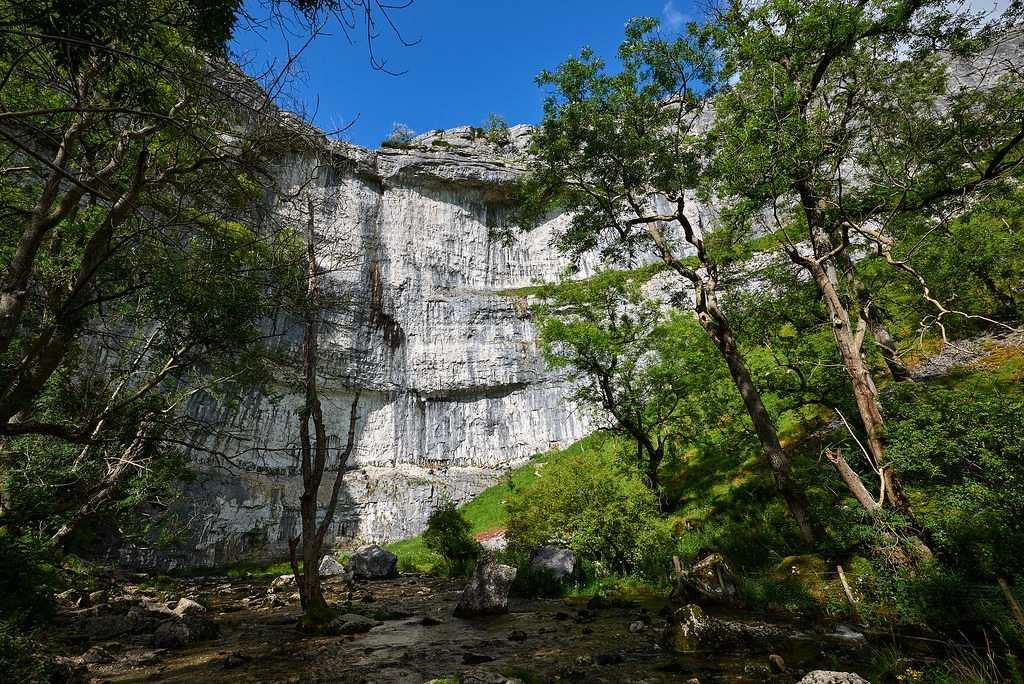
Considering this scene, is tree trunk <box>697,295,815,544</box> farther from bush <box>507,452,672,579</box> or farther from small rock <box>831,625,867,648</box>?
bush <box>507,452,672,579</box>

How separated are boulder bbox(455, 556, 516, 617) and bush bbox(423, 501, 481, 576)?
765 centimetres

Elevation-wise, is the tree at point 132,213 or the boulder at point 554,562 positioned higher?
the tree at point 132,213

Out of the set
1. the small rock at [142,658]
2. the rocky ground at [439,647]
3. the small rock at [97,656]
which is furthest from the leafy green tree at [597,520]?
the small rock at [97,656]

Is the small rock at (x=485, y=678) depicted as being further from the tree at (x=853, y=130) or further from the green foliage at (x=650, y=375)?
the green foliage at (x=650, y=375)

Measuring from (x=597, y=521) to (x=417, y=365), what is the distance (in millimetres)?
24491

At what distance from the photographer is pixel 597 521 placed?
12.9 meters

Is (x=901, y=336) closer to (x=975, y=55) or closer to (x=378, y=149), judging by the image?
(x=975, y=55)

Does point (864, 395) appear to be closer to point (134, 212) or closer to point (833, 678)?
point (833, 678)

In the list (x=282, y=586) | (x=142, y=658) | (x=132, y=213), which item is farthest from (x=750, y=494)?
(x=282, y=586)

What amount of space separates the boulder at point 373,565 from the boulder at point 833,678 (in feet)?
58.0

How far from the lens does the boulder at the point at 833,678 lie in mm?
4590

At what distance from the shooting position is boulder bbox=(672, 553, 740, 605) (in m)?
9.16

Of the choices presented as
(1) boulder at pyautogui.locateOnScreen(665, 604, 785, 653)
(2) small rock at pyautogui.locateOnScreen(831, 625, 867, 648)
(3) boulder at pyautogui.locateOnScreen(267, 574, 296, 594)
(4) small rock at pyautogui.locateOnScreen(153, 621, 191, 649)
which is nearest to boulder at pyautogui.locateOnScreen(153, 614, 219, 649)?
(4) small rock at pyautogui.locateOnScreen(153, 621, 191, 649)

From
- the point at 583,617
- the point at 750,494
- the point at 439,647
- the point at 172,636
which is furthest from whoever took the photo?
the point at 750,494
